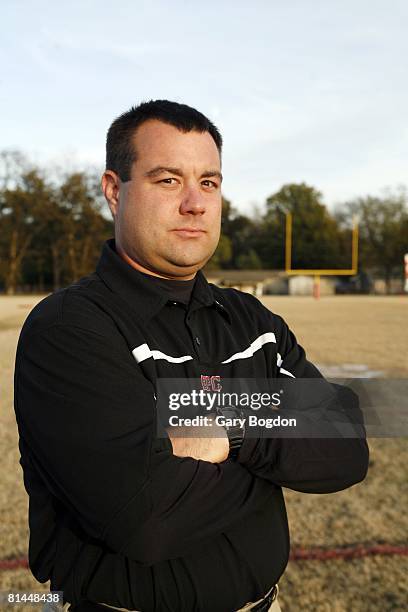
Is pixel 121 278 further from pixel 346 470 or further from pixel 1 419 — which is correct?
pixel 1 419

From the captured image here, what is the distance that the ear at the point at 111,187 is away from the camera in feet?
4.91

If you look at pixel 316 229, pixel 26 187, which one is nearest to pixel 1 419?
pixel 26 187

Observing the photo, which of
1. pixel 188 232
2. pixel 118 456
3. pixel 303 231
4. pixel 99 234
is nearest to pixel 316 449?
pixel 118 456

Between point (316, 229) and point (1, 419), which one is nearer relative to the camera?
point (1, 419)

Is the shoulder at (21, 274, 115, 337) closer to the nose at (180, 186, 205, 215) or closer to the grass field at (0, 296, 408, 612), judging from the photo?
the nose at (180, 186, 205, 215)

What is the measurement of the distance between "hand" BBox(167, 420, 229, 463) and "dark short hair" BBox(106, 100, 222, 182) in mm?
611

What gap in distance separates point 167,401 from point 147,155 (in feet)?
1.88

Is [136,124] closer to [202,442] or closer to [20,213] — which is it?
[202,442]

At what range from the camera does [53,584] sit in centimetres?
128

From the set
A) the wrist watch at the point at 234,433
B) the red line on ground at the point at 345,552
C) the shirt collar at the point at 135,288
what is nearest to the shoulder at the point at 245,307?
the shirt collar at the point at 135,288

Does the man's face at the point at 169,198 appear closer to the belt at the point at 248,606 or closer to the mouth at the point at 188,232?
the mouth at the point at 188,232

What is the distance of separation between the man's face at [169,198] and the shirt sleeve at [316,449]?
40 centimetres

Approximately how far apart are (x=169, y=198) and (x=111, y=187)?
0.19 m

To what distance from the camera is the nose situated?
141 centimetres
